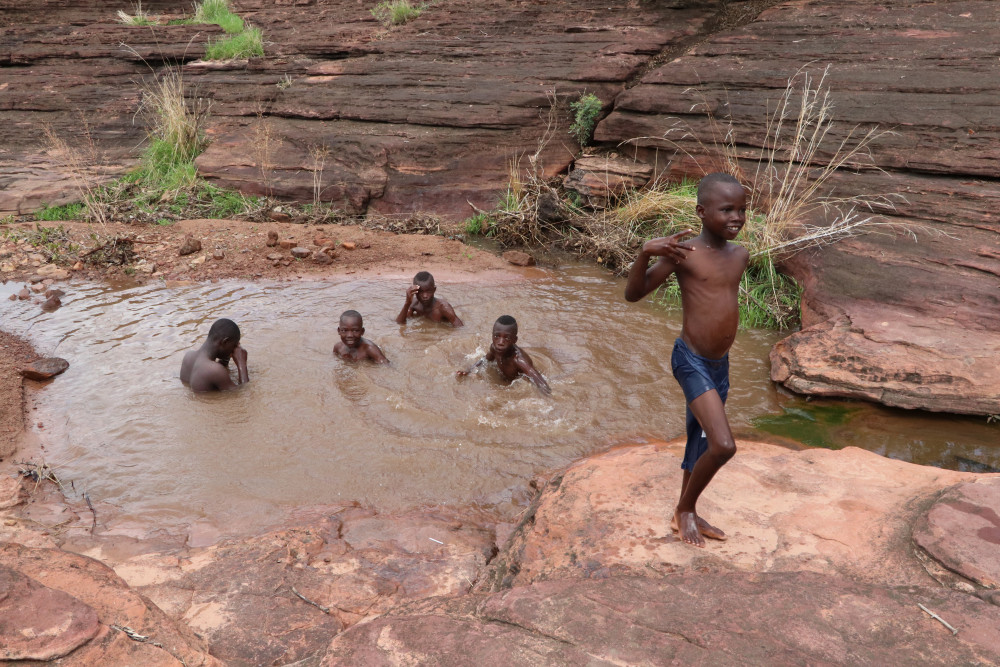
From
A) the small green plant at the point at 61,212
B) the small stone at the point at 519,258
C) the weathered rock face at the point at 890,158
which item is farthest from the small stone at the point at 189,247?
the weathered rock face at the point at 890,158

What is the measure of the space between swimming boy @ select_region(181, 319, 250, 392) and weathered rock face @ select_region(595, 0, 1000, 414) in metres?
4.30

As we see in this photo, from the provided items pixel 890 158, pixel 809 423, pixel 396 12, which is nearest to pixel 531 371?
pixel 809 423

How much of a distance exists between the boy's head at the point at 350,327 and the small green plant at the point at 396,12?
810cm

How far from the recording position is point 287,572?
3232mm

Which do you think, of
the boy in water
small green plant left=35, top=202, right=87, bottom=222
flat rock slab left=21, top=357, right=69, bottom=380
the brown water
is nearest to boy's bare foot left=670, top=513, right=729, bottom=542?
the boy in water

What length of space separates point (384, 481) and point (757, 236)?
178 inches

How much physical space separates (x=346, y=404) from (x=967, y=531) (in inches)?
156

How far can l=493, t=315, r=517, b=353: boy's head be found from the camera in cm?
529

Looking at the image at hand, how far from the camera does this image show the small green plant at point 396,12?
39.3ft

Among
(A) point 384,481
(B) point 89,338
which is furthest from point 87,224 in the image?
(A) point 384,481

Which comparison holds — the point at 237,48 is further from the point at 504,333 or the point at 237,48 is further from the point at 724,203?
the point at 724,203

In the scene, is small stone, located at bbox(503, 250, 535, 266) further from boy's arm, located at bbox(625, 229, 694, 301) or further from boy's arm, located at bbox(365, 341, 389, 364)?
boy's arm, located at bbox(625, 229, 694, 301)

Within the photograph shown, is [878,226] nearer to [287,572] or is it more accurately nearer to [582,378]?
[582,378]

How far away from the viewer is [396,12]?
39.3 feet
